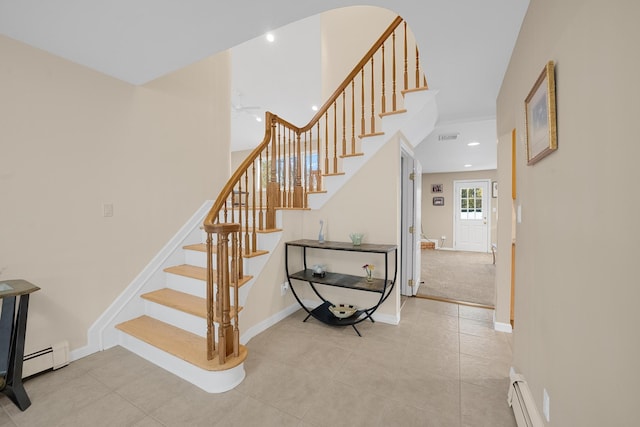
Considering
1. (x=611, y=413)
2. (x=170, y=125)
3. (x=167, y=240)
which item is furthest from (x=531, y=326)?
(x=170, y=125)

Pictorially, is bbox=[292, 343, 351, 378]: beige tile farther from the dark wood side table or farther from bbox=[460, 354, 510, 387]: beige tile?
the dark wood side table

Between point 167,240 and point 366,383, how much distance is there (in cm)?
248

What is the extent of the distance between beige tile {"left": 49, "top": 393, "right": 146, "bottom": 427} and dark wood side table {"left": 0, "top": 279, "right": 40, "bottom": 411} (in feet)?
1.24

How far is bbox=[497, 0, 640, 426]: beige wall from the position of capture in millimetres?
669

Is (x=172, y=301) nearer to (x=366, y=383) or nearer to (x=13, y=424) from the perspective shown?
(x=13, y=424)

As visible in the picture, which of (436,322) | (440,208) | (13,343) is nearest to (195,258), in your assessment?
(13,343)

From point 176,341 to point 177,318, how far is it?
0.99 ft

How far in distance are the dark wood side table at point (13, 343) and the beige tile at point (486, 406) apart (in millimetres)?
2797

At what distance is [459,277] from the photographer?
5039 mm

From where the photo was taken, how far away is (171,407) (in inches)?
67.3

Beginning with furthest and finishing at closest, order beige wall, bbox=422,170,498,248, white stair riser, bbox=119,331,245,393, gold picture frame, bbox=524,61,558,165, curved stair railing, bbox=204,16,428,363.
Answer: beige wall, bbox=422,170,498,248 < curved stair railing, bbox=204,16,428,363 < white stair riser, bbox=119,331,245,393 < gold picture frame, bbox=524,61,558,165

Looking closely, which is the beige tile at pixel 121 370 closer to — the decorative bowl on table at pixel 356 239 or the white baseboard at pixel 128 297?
the white baseboard at pixel 128 297

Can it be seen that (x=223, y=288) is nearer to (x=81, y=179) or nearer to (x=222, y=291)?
(x=222, y=291)


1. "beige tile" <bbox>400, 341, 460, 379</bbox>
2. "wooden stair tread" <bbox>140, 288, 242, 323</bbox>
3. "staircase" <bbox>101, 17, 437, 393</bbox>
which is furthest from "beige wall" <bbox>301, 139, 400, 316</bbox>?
"wooden stair tread" <bbox>140, 288, 242, 323</bbox>
